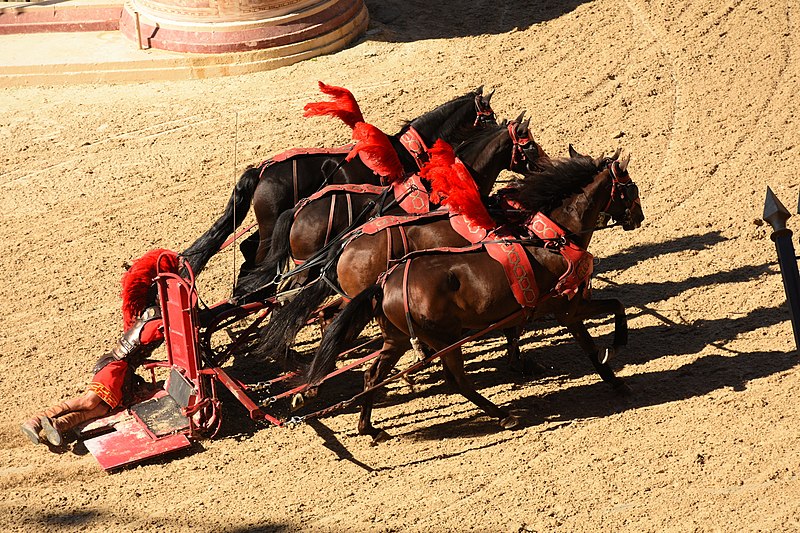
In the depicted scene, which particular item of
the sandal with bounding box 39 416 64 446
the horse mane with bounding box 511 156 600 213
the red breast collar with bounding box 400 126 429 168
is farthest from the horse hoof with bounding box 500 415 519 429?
the sandal with bounding box 39 416 64 446

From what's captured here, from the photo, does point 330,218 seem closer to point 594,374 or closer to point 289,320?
point 289,320

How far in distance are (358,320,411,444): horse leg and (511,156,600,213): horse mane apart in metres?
1.39

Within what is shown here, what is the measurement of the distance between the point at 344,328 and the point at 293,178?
6.49 ft

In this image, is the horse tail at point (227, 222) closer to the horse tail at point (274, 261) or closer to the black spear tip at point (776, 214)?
the horse tail at point (274, 261)

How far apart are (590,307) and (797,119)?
572 centimetres

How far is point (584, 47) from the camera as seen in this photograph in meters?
14.1

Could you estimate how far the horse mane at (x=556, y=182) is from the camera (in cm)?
741

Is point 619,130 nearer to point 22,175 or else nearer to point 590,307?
point 590,307

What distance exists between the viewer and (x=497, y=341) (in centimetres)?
879

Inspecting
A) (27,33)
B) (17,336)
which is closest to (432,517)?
(17,336)

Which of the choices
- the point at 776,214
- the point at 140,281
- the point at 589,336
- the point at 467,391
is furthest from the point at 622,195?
the point at 140,281

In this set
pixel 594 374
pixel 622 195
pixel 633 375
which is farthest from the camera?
pixel 594 374

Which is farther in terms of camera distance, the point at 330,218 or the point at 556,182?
the point at 330,218

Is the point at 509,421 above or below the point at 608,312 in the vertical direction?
below
